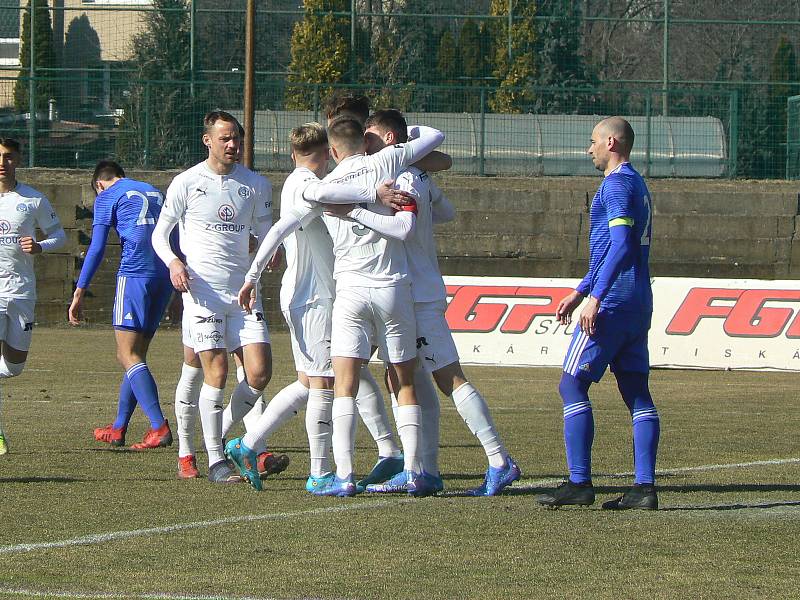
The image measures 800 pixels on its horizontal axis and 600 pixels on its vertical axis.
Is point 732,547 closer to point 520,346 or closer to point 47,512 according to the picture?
point 47,512

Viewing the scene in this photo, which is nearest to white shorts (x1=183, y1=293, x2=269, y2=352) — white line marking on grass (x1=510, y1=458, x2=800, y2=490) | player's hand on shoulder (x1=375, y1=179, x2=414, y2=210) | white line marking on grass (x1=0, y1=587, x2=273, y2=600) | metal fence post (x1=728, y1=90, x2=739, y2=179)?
player's hand on shoulder (x1=375, y1=179, x2=414, y2=210)

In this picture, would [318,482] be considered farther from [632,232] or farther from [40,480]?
[632,232]

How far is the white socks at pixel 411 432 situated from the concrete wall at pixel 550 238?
16.7 meters

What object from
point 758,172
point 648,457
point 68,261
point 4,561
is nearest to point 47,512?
point 4,561

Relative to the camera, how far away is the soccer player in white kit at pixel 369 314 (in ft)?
22.7

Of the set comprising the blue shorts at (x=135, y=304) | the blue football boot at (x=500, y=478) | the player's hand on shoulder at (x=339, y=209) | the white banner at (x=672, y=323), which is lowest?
the white banner at (x=672, y=323)

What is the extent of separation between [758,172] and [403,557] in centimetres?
2507

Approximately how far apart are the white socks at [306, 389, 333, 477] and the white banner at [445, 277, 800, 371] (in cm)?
984

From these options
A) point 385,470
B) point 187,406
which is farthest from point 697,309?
point 187,406

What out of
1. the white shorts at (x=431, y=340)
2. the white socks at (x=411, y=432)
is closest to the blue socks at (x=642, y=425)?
the white shorts at (x=431, y=340)

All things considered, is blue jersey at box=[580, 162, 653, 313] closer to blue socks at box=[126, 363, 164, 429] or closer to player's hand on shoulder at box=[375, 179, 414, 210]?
player's hand on shoulder at box=[375, 179, 414, 210]

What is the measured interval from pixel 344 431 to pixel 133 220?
3.43m

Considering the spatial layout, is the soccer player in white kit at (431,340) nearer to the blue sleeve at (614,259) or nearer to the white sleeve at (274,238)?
the white sleeve at (274,238)

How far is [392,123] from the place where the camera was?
7250 mm
